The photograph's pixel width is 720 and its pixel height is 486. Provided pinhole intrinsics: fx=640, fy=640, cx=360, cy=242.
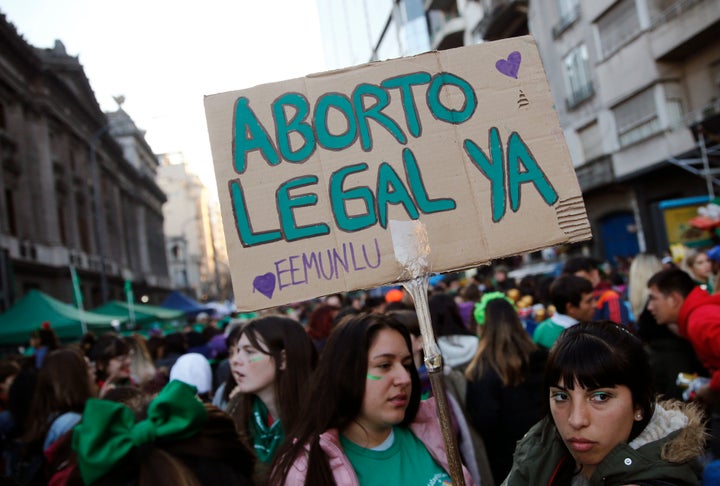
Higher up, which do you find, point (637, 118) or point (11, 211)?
point (11, 211)

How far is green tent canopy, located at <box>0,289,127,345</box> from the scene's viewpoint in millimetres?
12867

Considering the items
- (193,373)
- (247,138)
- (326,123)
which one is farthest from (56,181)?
(326,123)

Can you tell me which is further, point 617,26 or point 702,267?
point 617,26

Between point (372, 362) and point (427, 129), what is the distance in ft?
3.00

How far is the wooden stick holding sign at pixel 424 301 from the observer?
2.14 metres

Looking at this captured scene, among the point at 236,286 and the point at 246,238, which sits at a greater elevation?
the point at 246,238

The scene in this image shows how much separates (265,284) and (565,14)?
23.7 metres

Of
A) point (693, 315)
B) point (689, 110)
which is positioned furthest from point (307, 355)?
point (689, 110)

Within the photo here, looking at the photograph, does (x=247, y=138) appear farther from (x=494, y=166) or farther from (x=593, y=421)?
(x=593, y=421)

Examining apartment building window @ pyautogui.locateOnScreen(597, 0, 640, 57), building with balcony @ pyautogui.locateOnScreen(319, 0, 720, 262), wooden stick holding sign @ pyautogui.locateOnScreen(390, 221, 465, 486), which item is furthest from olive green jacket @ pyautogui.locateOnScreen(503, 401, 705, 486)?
apartment building window @ pyautogui.locateOnScreen(597, 0, 640, 57)

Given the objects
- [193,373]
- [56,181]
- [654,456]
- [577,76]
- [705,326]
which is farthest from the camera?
[56,181]

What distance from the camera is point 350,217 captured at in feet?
7.75

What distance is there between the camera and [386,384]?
242cm

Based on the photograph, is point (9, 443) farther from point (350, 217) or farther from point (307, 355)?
point (350, 217)
